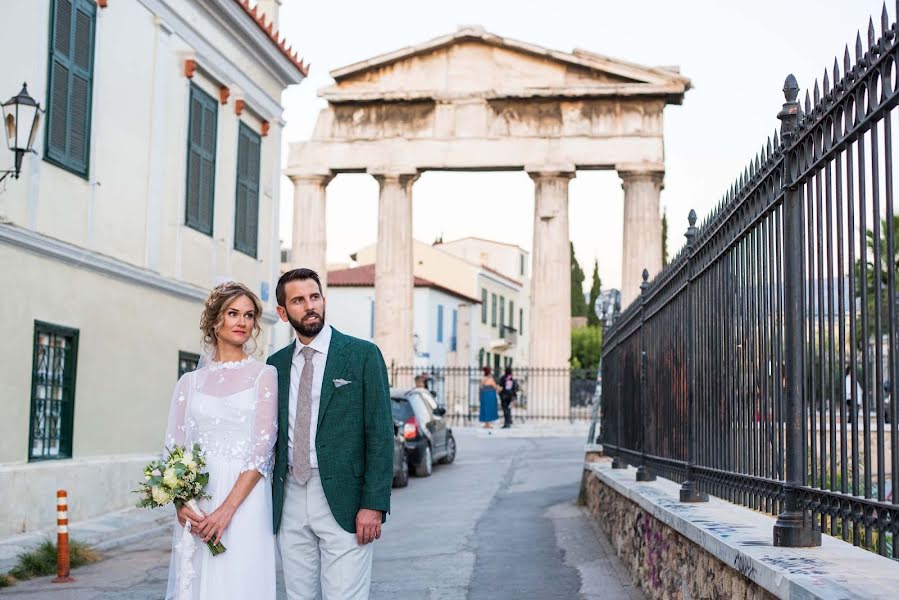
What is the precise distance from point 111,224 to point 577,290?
85511 millimetres

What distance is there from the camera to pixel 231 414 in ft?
16.0

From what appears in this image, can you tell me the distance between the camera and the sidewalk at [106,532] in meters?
11.5

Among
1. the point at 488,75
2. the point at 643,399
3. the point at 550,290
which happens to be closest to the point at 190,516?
the point at 643,399

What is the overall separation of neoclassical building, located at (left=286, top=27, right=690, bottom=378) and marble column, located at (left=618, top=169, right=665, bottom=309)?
0.14ft

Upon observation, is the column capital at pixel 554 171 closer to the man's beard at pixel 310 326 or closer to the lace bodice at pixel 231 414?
the man's beard at pixel 310 326

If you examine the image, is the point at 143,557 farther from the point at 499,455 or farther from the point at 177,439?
the point at 499,455

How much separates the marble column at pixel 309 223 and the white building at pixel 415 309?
16.5 meters

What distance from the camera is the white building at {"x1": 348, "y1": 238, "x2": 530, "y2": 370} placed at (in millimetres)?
71562

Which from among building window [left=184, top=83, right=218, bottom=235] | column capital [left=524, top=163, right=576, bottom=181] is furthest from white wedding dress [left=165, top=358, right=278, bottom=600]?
column capital [left=524, top=163, right=576, bottom=181]

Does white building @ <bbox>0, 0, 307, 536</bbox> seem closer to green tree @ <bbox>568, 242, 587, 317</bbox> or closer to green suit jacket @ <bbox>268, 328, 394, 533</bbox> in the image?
green suit jacket @ <bbox>268, 328, 394, 533</bbox>

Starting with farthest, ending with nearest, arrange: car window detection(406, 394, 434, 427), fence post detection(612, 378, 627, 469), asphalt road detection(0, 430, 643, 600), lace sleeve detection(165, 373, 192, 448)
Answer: car window detection(406, 394, 434, 427) < fence post detection(612, 378, 627, 469) < asphalt road detection(0, 430, 643, 600) < lace sleeve detection(165, 373, 192, 448)

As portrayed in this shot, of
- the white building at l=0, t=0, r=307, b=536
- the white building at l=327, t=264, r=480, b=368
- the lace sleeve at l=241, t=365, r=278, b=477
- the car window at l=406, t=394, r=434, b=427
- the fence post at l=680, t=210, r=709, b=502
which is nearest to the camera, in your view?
the lace sleeve at l=241, t=365, r=278, b=477

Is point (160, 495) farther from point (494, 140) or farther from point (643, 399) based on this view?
point (494, 140)

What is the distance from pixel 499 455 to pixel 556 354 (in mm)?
15859
